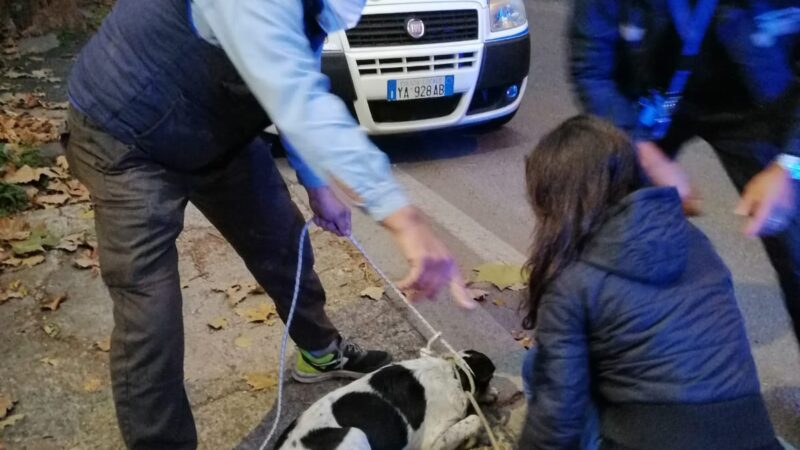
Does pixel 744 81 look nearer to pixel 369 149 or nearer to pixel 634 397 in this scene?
pixel 634 397

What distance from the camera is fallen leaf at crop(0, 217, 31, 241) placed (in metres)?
4.39

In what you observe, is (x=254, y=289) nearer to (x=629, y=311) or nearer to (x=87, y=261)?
(x=87, y=261)

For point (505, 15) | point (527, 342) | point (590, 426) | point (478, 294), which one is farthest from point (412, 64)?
point (590, 426)

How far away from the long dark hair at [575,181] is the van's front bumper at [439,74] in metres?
3.30

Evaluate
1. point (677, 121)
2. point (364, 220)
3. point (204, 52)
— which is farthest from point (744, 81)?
point (364, 220)

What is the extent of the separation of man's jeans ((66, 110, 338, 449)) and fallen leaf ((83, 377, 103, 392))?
916mm

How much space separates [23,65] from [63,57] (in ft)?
1.77

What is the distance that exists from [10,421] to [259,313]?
3.76 feet

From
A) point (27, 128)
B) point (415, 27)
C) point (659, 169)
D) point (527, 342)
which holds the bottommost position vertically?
point (27, 128)

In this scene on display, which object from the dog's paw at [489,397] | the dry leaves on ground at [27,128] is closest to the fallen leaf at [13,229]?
the dry leaves on ground at [27,128]

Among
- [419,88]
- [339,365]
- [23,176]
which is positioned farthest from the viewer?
[419,88]

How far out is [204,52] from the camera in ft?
6.88

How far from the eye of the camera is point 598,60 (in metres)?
2.63

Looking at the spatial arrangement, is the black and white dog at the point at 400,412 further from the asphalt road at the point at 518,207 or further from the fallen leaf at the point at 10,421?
the fallen leaf at the point at 10,421
